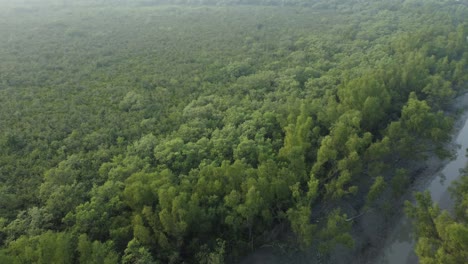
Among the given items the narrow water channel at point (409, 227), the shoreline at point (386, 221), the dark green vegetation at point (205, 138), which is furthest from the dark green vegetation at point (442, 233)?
the dark green vegetation at point (205, 138)

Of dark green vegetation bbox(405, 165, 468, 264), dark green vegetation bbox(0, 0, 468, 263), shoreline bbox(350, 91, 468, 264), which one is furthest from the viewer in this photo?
shoreline bbox(350, 91, 468, 264)

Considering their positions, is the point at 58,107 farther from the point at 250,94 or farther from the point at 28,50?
the point at 28,50

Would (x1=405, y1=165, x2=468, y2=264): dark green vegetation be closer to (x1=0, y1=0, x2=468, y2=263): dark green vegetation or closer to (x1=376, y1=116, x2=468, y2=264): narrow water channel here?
Result: (x1=376, y1=116, x2=468, y2=264): narrow water channel

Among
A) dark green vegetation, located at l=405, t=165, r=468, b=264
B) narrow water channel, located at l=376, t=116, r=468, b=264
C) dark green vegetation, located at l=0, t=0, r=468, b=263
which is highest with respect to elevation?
dark green vegetation, located at l=0, t=0, r=468, b=263

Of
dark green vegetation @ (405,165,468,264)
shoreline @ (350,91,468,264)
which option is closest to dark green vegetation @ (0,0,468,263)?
shoreline @ (350,91,468,264)

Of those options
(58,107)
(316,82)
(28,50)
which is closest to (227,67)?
(316,82)

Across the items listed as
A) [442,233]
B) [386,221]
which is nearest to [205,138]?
[386,221]
